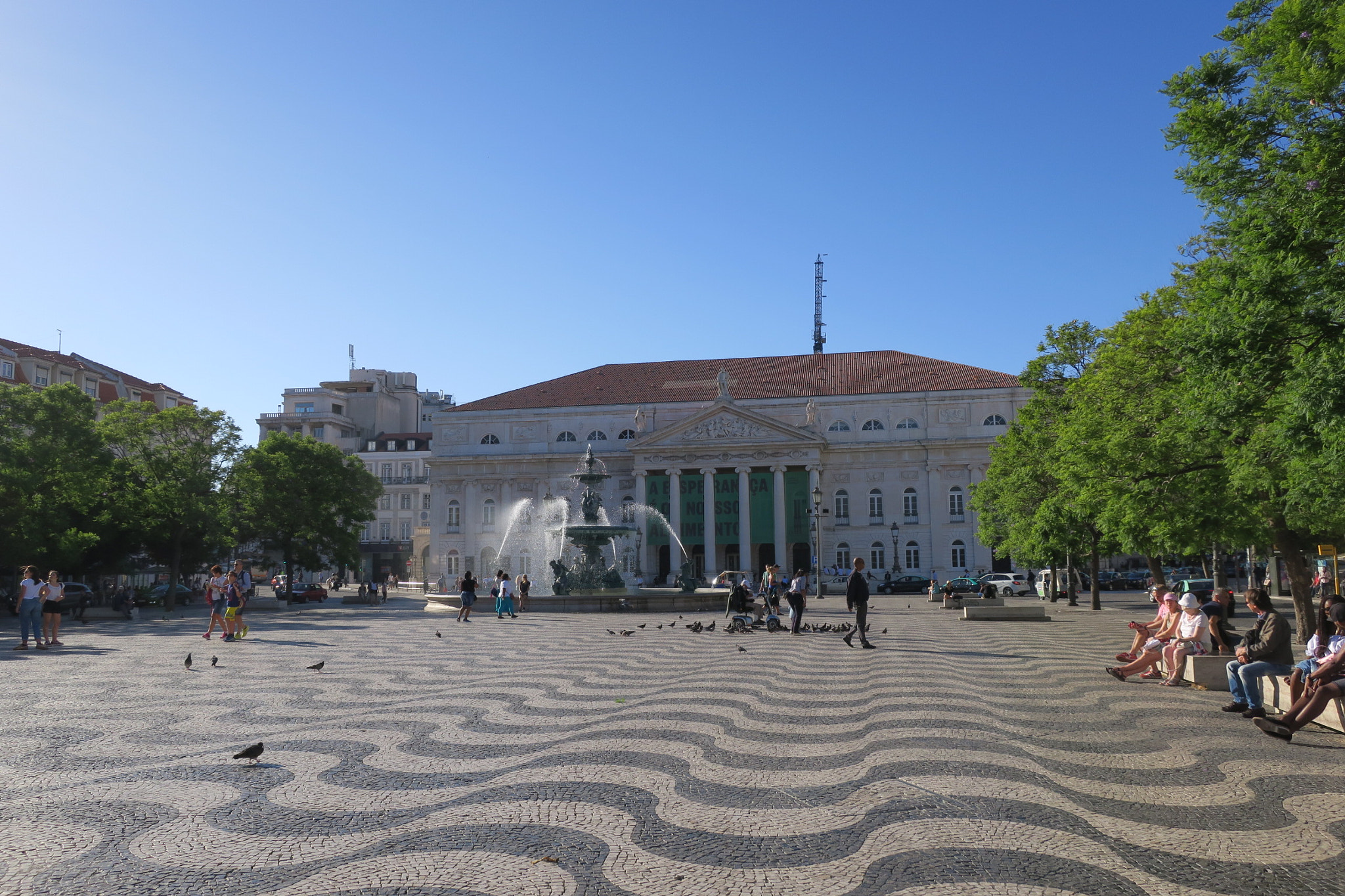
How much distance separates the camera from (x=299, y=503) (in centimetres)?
4962

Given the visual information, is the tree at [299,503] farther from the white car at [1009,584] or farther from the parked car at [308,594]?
the white car at [1009,584]

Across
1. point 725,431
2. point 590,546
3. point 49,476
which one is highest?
point 725,431

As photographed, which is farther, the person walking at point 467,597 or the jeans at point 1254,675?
the person walking at point 467,597

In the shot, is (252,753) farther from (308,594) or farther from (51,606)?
(308,594)

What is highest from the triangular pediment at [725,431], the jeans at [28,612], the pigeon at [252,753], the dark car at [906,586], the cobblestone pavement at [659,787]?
the triangular pediment at [725,431]

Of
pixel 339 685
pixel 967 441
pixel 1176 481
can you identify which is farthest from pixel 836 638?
pixel 967 441

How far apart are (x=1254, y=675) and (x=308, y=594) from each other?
166 feet

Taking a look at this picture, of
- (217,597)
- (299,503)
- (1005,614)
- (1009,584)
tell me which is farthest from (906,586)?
(217,597)

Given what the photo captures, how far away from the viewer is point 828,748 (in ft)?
27.3

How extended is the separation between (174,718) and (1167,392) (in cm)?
1633

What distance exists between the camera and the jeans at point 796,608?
72.4 feet

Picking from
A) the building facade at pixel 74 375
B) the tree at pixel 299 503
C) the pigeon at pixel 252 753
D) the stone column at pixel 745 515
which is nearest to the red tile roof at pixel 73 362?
the building facade at pixel 74 375

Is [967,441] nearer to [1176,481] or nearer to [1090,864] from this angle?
[1176,481]

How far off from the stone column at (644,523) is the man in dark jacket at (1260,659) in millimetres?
58830
